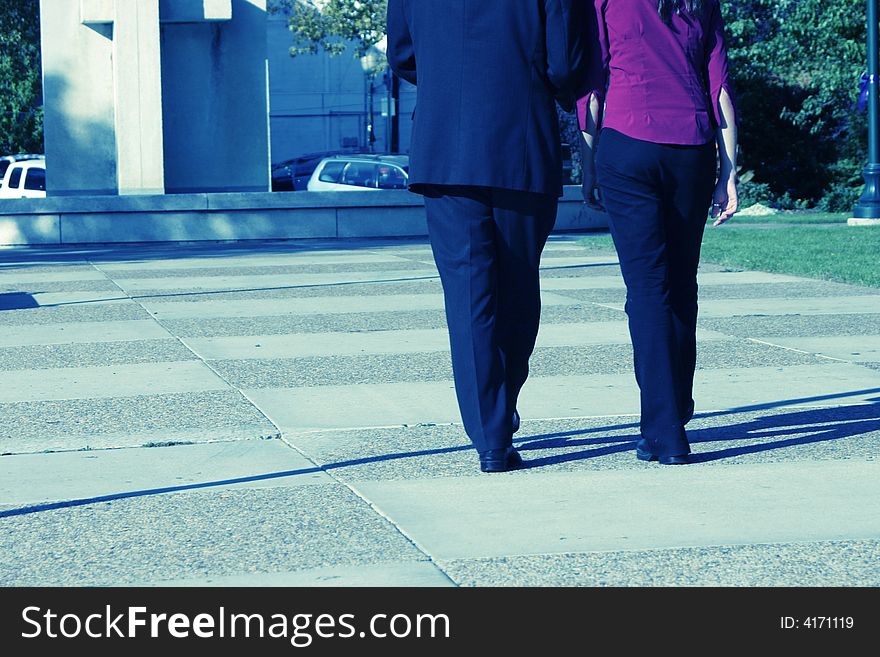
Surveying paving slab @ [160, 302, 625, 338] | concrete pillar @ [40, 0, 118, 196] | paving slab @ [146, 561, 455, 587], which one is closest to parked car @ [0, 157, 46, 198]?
concrete pillar @ [40, 0, 118, 196]

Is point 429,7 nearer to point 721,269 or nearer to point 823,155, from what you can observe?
point 721,269

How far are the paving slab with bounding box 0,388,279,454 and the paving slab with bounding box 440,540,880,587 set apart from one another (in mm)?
2204

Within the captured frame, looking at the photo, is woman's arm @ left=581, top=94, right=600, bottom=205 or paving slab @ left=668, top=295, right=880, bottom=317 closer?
woman's arm @ left=581, top=94, right=600, bottom=205

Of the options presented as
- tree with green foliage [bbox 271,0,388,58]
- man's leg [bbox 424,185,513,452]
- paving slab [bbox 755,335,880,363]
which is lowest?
paving slab [bbox 755,335,880,363]

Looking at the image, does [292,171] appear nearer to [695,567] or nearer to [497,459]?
[497,459]

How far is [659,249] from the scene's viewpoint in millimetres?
5090

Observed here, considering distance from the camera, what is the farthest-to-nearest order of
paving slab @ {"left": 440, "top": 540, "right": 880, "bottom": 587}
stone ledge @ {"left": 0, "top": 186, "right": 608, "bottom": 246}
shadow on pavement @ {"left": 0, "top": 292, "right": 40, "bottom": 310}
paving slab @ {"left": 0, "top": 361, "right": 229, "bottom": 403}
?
stone ledge @ {"left": 0, "top": 186, "right": 608, "bottom": 246}, shadow on pavement @ {"left": 0, "top": 292, "right": 40, "bottom": 310}, paving slab @ {"left": 0, "top": 361, "right": 229, "bottom": 403}, paving slab @ {"left": 440, "top": 540, "right": 880, "bottom": 587}

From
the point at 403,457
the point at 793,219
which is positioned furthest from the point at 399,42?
the point at 793,219

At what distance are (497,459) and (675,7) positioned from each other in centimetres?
169

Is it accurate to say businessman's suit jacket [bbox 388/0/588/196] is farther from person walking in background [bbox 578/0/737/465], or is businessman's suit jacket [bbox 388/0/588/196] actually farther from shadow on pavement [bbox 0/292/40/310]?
shadow on pavement [bbox 0/292/40/310]

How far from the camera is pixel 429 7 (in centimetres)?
503

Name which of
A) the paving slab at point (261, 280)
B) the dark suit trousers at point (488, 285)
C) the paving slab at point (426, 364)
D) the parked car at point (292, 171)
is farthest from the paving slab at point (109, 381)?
the parked car at point (292, 171)

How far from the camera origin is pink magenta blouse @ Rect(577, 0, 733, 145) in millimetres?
5031

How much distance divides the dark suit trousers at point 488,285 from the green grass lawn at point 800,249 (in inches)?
295
